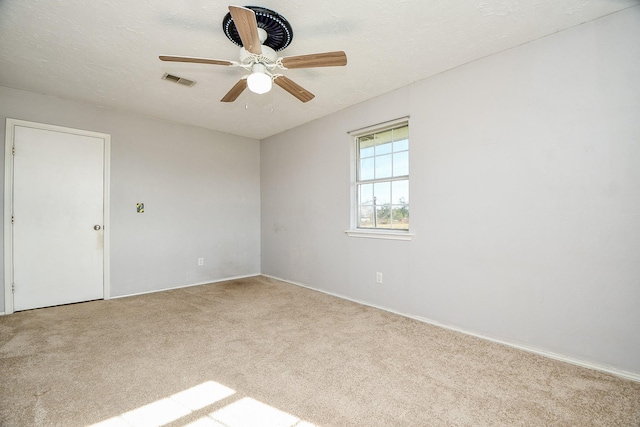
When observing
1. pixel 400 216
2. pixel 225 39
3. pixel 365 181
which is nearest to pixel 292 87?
pixel 225 39

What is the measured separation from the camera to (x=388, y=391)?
1.83m

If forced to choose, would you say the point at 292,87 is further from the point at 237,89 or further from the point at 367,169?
the point at 367,169

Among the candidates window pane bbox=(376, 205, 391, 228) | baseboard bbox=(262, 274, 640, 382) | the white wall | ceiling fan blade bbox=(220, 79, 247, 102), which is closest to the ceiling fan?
ceiling fan blade bbox=(220, 79, 247, 102)

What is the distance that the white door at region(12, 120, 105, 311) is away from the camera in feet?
10.9

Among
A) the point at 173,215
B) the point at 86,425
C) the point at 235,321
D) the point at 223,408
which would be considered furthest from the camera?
the point at 173,215

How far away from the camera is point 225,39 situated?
234 centimetres

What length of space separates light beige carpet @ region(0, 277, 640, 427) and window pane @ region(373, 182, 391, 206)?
135 centimetres

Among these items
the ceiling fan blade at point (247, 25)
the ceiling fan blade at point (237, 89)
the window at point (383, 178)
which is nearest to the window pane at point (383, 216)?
the window at point (383, 178)

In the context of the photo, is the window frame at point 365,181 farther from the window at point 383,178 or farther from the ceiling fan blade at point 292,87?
the ceiling fan blade at point 292,87

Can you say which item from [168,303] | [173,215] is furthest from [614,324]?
[173,215]

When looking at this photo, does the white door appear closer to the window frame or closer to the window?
the window frame

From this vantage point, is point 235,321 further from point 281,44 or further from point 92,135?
point 92,135

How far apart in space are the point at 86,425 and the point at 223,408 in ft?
2.27

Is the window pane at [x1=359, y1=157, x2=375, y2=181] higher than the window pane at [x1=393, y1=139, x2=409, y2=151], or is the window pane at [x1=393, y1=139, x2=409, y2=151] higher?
the window pane at [x1=393, y1=139, x2=409, y2=151]
